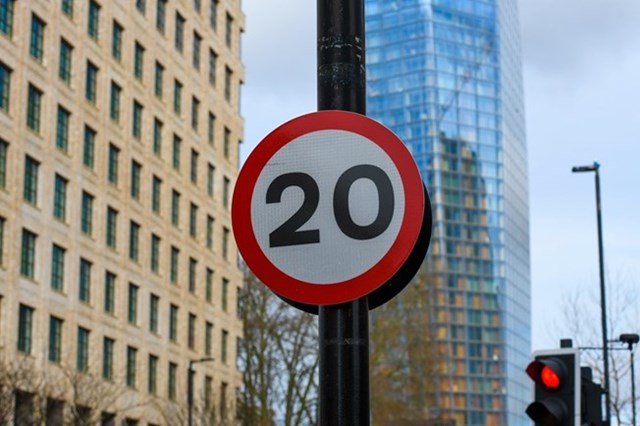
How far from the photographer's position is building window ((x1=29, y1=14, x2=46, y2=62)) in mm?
56156

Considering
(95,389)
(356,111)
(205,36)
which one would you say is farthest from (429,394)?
(356,111)

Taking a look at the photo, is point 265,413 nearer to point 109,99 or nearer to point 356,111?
point 109,99

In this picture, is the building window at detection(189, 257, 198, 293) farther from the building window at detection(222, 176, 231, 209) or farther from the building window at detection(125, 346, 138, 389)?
the building window at detection(125, 346, 138, 389)

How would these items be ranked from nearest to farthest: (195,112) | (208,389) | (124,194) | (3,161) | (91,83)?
1. (3,161)
2. (91,83)
3. (124,194)
4. (208,389)
5. (195,112)

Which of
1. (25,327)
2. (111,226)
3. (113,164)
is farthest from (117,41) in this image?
(25,327)

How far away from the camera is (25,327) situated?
175 feet

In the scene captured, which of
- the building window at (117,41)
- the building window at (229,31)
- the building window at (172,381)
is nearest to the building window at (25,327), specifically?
the building window at (172,381)

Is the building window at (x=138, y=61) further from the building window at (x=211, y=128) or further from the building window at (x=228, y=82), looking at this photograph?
the building window at (x=228, y=82)

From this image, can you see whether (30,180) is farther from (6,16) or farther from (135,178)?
(135,178)

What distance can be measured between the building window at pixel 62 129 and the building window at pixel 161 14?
42.0ft

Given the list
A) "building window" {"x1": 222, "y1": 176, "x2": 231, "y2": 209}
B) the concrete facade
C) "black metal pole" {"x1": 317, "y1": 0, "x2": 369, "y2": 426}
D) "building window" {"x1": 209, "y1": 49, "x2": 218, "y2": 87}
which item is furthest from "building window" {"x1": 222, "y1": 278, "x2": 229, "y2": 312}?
"black metal pole" {"x1": 317, "y1": 0, "x2": 369, "y2": 426}

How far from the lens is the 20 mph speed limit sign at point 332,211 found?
489cm

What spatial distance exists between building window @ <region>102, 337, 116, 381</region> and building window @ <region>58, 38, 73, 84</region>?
1141 centimetres

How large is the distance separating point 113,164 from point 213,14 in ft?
60.1
